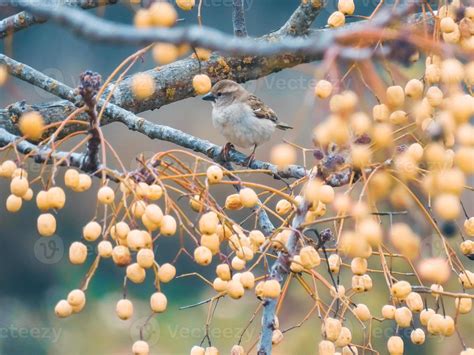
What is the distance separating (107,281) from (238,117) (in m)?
2.79

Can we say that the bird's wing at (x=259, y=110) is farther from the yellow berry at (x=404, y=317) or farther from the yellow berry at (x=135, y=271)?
the yellow berry at (x=135, y=271)

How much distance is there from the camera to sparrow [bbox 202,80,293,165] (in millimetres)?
3756

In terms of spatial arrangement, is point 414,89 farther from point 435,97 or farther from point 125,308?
point 125,308

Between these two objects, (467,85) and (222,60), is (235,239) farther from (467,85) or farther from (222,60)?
(222,60)

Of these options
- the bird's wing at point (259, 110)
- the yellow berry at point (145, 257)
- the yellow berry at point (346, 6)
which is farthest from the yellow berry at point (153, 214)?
the bird's wing at point (259, 110)

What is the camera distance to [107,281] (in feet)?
20.6

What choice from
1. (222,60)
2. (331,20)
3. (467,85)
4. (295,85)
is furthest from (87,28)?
(295,85)

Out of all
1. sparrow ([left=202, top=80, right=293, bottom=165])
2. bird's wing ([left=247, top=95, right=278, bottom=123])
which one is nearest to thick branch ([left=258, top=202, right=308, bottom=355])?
sparrow ([left=202, top=80, right=293, bottom=165])

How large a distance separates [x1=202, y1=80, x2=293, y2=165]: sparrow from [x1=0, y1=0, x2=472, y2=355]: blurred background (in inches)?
47.9

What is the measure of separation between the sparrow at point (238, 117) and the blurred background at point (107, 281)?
1.22 metres

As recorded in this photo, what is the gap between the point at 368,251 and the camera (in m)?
1.42

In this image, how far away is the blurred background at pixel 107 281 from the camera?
5.35 metres

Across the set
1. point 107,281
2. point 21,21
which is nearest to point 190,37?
point 21,21

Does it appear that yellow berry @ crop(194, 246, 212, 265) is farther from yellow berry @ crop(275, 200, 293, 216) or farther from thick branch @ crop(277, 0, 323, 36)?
thick branch @ crop(277, 0, 323, 36)
